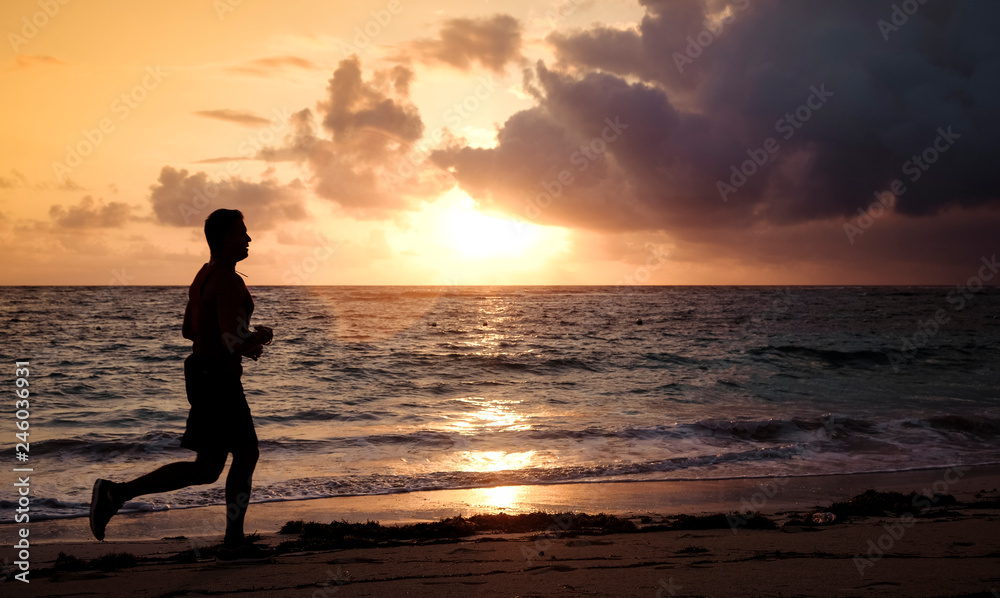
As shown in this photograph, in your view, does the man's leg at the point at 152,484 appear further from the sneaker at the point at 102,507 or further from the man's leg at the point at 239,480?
the man's leg at the point at 239,480

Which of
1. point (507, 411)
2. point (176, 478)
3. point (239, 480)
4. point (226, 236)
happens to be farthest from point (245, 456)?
point (507, 411)

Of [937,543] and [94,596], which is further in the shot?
[937,543]

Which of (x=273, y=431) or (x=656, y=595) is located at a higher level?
(x=656, y=595)

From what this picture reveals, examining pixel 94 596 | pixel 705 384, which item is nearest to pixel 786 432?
pixel 705 384

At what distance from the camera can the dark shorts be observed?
3.75 meters

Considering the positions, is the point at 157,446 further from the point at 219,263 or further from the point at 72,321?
the point at 72,321

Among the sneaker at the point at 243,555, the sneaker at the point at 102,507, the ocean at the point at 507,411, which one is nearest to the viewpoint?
the sneaker at the point at 102,507

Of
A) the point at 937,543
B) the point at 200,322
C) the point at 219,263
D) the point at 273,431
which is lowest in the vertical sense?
the point at 273,431

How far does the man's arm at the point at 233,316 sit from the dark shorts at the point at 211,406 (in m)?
0.19

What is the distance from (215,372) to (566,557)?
8.14 ft

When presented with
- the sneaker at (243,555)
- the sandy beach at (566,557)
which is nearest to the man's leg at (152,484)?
the sandy beach at (566,557)

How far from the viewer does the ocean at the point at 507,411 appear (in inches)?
326

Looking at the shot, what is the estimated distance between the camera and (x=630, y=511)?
20.5 ft

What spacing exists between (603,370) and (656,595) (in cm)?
1685
